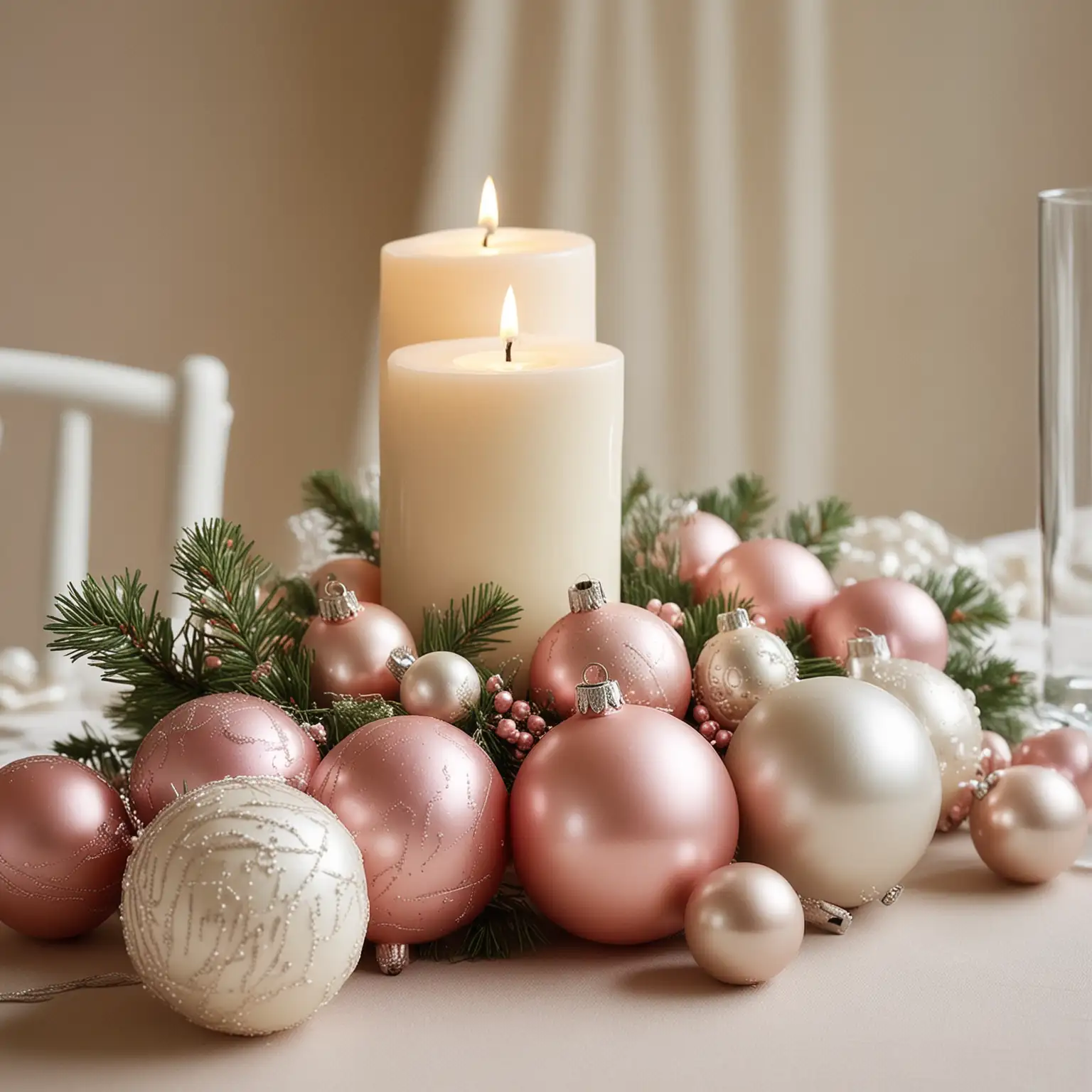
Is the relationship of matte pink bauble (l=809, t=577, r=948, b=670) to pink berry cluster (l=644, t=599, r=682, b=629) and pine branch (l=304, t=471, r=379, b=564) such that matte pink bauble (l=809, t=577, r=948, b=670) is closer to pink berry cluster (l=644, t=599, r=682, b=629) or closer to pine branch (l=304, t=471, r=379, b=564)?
pink berry cluster (l=644, t=599, r=682, b=629)

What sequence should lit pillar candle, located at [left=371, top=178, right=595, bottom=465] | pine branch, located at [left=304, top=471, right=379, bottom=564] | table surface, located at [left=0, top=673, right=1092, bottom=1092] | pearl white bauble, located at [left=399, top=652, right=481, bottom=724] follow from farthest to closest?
pine branch, located at [left=304, top=471, right=379, bottom=564] < lit pillar candle, located at [left=371, top=178, right=595, bottom=465] < pearl white bauble, located at [left=399, top=652, right=481, bottom=724] < table surface, located at [left=0, top=673, right=1092, bottom=1092]

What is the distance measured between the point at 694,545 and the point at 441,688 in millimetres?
226

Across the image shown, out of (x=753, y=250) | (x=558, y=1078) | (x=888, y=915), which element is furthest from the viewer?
(x=753, y=250)

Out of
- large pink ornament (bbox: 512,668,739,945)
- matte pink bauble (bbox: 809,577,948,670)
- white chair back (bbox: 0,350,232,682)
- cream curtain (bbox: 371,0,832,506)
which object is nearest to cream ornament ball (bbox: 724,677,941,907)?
large pink ornament (bbox: 512,668,739,945)

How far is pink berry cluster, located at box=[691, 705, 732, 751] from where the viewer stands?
546 millimetres

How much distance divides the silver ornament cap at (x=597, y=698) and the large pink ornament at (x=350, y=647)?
9 cm

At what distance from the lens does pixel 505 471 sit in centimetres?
55

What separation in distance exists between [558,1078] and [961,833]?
0.26m

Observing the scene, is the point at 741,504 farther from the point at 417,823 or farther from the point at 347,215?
the point at 347,215

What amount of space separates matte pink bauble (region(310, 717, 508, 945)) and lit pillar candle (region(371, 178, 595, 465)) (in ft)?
0.63

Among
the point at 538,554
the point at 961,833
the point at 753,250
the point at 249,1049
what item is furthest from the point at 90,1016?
the point at 753,250

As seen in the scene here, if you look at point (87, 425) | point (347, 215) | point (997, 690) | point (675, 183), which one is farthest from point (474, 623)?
Answer: point (347, 215)

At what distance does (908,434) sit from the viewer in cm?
203

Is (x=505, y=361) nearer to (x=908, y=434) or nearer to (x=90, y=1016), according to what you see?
(x=90, y=1016)
